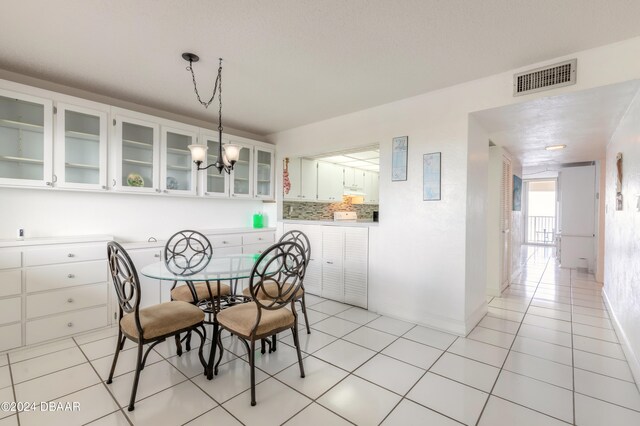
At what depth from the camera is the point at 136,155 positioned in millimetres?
3404

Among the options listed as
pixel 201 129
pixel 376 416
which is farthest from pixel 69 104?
pixel 376 416

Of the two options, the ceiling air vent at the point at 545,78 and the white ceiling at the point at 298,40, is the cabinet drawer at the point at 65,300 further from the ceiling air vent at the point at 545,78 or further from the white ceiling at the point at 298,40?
the ceiling air vent at the point at 545,78

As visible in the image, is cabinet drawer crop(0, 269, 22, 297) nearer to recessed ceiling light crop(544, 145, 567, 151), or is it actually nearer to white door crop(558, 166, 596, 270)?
recessed ceiling light crop(544, 145, 567, 151)

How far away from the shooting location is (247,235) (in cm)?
434

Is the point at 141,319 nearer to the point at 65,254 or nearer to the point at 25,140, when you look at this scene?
the point at 65,254

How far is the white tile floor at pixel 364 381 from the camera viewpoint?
70.6 inches

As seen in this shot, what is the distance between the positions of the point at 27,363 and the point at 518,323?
4.64m

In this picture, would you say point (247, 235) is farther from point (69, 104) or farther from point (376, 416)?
point (376, 416)

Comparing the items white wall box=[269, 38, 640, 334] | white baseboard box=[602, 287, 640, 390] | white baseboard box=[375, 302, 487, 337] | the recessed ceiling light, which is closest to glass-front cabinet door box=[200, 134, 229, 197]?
white wall box=[269, 38, 640, 334]

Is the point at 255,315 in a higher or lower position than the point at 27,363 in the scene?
higher

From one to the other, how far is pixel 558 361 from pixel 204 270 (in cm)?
301

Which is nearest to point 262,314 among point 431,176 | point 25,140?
point 431,176

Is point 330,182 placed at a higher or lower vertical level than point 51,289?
higher

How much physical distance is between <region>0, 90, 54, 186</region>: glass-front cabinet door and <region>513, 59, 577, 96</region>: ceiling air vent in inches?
170
